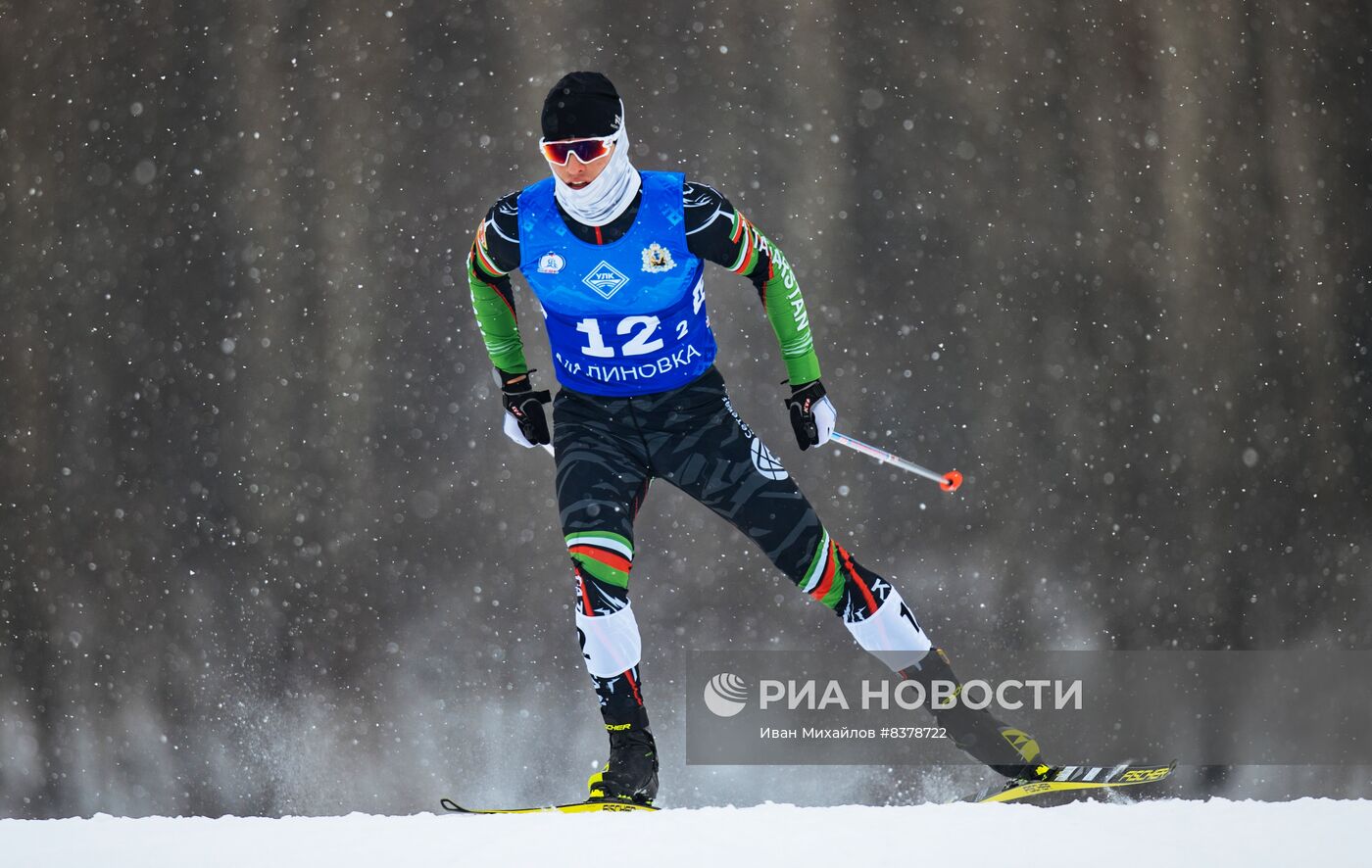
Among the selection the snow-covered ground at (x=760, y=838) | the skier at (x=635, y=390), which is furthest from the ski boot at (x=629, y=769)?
the snow-covered ground at (x=760, y=838)

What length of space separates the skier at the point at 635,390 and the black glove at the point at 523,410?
15 centimetres

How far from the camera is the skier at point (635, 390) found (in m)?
2.77

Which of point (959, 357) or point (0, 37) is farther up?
point (0, 37)

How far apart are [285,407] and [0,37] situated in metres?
2.16

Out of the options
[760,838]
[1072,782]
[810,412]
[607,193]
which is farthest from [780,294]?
[1072,782]

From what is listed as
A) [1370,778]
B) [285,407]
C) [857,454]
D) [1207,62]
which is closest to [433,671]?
[285,407]

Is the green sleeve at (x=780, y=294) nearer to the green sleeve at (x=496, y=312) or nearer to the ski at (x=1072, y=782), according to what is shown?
the green sleeve at (x=496, y=312)

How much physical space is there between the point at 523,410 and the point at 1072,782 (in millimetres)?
1996

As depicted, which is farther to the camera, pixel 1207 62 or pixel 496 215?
pixel 1207 62

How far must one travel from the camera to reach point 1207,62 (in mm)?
4184

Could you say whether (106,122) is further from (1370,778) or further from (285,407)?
(1370,778)

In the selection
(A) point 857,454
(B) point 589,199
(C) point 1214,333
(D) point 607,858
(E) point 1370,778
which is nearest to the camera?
(D) point 607,858

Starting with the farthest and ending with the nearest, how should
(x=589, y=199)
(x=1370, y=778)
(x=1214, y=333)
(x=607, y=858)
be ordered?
(x=1370, y=778)
(x=1214, y=333)
(x=589, y=199)
(x=607, y=858)

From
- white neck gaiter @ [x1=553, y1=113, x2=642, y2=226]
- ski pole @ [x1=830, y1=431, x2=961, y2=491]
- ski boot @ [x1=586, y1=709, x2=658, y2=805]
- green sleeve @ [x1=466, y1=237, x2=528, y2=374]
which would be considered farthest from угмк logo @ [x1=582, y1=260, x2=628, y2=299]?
ski boot @ [x1=586, y1=709, x2=658, y2=805]
